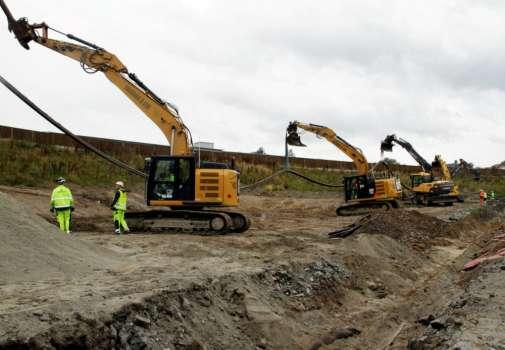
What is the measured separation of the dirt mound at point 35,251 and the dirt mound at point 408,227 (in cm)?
910

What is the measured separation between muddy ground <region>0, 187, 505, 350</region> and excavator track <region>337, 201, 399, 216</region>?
11014 millimetres

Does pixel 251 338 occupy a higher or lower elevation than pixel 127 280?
lower

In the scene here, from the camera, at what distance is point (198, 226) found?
15867 millimetres

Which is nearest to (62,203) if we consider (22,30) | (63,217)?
(63,217)

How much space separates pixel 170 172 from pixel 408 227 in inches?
304

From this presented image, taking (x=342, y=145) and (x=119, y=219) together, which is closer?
(x=119, y=219)

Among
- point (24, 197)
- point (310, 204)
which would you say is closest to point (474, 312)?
point (24, 197)

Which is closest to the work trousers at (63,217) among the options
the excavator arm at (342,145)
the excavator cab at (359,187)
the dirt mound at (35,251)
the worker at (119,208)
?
the worker at (119,208)

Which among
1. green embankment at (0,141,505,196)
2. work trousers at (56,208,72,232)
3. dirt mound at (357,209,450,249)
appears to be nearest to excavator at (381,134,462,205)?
dirt mound at (357,209,450,249)

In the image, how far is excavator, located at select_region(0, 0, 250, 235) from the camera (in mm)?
15445

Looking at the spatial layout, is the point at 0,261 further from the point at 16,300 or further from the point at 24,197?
the point at 24,197

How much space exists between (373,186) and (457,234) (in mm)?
6770

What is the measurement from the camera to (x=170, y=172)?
15.5 meters

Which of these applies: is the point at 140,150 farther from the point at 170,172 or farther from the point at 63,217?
the point at 63,217
